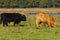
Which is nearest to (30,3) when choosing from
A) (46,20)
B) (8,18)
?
(8,18)

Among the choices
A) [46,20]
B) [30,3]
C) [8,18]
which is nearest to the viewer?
[46,20]

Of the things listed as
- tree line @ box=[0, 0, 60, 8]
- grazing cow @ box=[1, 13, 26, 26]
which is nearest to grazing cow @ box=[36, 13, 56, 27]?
grazing cow @ box=[1, 13, 26, 26]

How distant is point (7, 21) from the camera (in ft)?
51.2

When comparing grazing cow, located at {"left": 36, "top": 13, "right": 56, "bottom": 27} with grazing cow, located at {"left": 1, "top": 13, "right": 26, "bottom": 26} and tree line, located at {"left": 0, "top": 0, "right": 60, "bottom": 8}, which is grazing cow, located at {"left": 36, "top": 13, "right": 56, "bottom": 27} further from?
tree line, located at {"left": 0, "top": 0, "right": 60, "bottom": 8}

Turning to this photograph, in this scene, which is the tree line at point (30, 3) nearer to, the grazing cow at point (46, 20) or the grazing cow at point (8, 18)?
the grazing cow at point (8, 18)

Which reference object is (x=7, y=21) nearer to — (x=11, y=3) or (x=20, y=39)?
(x=20, y=39)

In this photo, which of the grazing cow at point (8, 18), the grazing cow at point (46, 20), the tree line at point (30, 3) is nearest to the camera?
the grazing cow at point (46, 20)

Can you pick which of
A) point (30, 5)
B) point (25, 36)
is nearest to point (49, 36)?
point (25, 36)

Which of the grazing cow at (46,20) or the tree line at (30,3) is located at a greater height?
the grazing cow at (46,20)

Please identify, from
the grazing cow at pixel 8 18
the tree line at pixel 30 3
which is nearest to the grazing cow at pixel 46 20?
the grazing cow at pixel 8 18

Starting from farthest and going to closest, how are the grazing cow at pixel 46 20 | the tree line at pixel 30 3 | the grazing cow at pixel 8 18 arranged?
1. the tree line at pixel 30 3
2. the grazing cow at pixel 8 18
3. the grazing cow at pixel 46 20

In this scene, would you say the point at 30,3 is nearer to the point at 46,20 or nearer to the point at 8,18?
the point at 8,18

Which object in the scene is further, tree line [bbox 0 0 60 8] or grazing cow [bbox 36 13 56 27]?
tree line [bbox 0 0 60 8]

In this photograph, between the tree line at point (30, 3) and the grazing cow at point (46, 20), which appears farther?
the tree line at point (30, 3)
